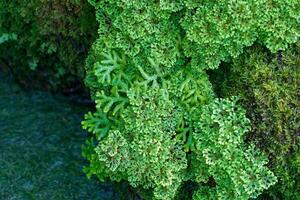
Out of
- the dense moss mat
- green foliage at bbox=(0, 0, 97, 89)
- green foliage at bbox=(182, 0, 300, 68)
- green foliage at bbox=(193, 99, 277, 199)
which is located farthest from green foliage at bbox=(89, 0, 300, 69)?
the dense moss mat

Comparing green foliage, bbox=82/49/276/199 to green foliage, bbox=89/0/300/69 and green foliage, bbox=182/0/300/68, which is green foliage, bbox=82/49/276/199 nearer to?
green foliage, bbox=89/0/300/69

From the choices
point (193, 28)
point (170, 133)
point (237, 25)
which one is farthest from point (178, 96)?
point (237, 25)

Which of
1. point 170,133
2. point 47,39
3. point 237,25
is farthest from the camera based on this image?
point 47,39

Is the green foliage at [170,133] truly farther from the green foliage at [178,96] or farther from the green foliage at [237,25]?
the green foliage at [237,25]

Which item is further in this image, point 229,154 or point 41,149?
point 41,149

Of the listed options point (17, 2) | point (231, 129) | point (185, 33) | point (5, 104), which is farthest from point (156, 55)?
point (5, 104)

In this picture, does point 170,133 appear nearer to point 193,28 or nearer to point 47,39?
point 193,28
